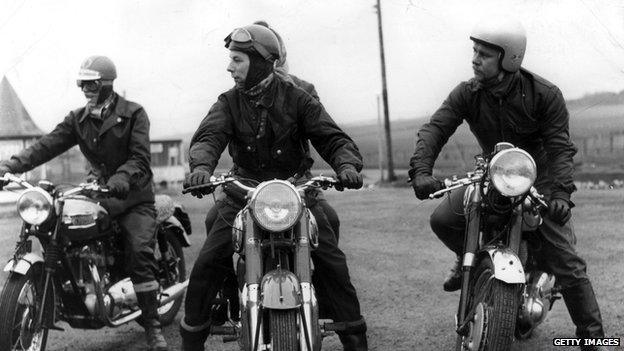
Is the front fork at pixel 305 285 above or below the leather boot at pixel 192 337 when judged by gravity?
above

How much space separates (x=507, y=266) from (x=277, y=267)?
45.5 inches

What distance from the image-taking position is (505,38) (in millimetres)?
4828

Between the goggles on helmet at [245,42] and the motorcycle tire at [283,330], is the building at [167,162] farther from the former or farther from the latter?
the motorcycle tire at [283,330]

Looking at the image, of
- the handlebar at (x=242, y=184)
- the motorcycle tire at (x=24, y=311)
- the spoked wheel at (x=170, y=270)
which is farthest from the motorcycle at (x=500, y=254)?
the spoked wheel at (x=170, y=270)

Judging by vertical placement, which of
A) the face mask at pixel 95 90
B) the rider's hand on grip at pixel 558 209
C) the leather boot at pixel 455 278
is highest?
the face mask at pixel 95 90

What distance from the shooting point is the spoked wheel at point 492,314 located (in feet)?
13.8

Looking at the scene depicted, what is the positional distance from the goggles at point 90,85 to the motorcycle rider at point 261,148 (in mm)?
1542

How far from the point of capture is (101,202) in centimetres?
586

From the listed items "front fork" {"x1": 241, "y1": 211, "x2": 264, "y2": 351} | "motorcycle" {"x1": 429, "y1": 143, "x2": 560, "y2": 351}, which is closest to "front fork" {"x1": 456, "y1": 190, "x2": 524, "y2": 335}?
"motorcycle" {"x1": 429, "y1": 143, "x2": 560, "y2": 351}

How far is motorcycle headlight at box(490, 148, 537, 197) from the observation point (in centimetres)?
425

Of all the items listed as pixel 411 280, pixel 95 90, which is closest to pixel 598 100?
pixel 411 280

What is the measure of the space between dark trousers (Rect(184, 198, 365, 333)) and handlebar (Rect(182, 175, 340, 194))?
0.39 metres

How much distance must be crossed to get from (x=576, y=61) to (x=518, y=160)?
731cm

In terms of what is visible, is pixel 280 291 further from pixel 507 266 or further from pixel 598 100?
pixel 598 100
